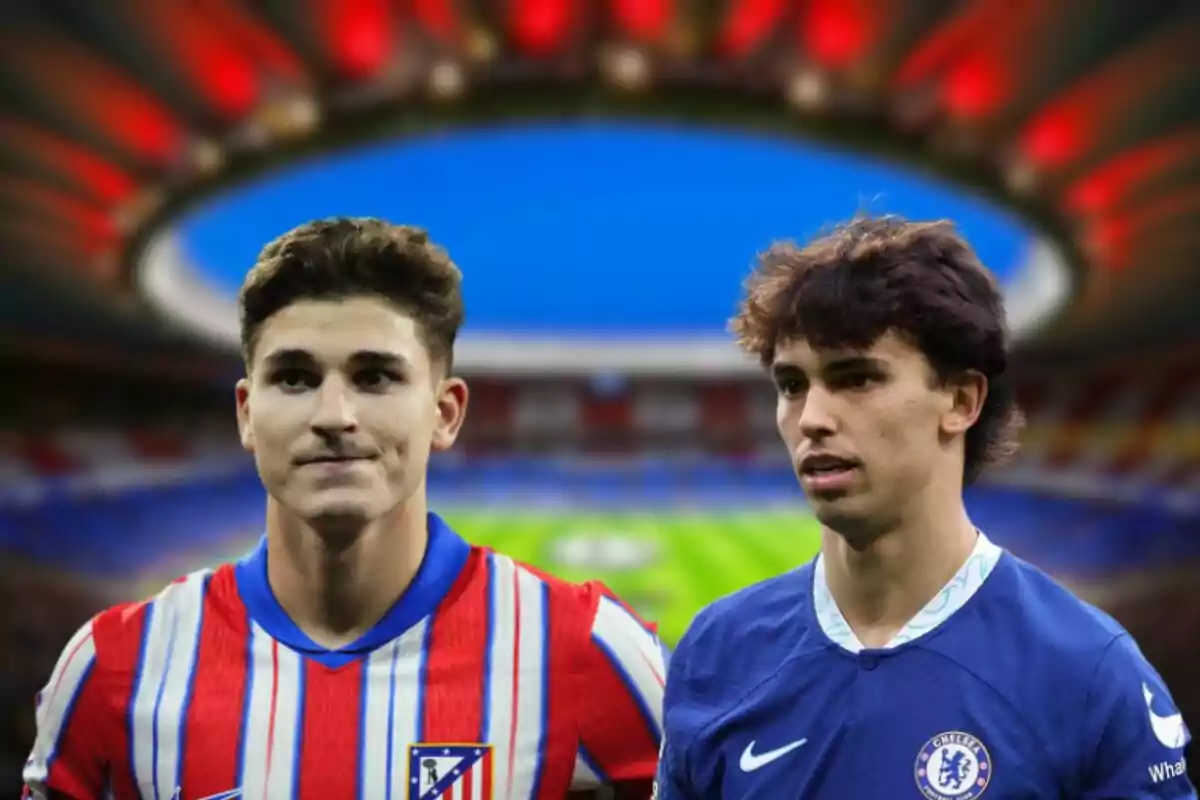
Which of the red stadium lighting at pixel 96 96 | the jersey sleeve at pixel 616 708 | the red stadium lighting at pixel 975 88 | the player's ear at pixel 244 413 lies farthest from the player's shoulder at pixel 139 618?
the red stadium lighting at pixel 975 88

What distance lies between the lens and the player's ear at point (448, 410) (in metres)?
2.12

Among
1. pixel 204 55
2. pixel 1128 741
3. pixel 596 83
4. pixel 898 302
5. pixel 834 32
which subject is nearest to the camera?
pixel 1128 741

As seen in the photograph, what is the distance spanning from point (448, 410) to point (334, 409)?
30 cm

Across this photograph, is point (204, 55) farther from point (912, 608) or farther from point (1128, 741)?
point (1128, 741)

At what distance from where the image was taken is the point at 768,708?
1831mm

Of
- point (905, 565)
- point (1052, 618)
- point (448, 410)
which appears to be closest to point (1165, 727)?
point (1052, 618)

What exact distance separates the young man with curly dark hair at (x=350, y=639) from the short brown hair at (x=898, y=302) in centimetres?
68

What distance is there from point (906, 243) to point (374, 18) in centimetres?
637

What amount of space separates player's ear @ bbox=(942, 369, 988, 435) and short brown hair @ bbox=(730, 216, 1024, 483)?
0.05ft

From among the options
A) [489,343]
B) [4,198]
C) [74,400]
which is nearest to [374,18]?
[4,198]

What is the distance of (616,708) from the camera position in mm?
2199

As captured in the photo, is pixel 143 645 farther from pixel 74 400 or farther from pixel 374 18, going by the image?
pixel 74 400

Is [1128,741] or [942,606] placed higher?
[942,606]

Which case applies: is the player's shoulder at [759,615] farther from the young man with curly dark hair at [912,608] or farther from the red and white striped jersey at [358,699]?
the red and white striped jersey at [358,699]
